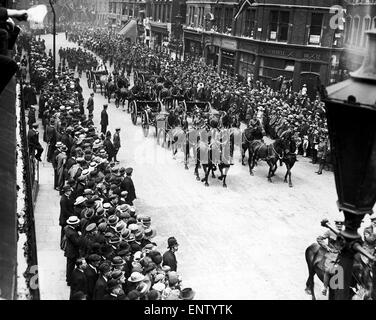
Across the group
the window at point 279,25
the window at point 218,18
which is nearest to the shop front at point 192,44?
the window at point 218,18

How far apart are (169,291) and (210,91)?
846 inches

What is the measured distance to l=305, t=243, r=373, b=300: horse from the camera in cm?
819

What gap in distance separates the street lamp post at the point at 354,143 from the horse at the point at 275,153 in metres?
13.7

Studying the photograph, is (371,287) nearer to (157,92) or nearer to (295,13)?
(157,92)

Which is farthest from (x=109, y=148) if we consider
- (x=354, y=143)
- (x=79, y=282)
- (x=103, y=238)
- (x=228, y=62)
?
(x=228, y=62)

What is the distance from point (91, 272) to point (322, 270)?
13.2ft

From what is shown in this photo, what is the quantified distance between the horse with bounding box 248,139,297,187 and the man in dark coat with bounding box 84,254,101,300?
31.9ft

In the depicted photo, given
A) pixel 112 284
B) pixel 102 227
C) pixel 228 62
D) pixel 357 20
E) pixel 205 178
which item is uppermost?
pixel 357 20

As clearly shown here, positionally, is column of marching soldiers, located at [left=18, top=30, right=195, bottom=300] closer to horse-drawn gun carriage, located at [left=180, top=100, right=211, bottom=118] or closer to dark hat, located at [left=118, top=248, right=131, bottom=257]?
dark hat, located at [left=118, top=248, right=131, bottom=257]

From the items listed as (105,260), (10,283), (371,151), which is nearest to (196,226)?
(105,260)

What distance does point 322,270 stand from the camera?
29.5 feet

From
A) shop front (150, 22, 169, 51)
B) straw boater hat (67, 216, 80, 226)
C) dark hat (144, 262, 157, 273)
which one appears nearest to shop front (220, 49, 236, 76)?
shop front (150, 22, 169, 51)

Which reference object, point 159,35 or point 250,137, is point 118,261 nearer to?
point 250,137

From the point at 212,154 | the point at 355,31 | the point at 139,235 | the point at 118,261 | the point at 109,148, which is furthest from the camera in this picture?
the point at 355,31
